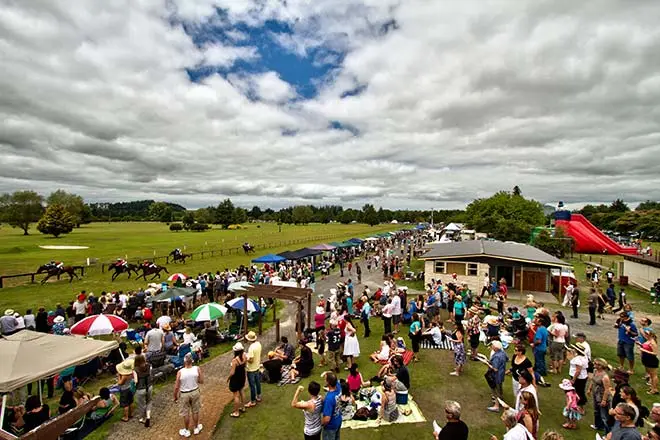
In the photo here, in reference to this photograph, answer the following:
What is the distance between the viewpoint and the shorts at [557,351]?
30.7ft

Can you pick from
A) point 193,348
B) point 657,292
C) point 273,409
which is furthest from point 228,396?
point 657,292

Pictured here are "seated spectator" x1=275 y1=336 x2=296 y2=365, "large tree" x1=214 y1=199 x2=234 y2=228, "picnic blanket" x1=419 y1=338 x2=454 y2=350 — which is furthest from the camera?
"large tree" x1=214 y1=199 x2=234 y2=228

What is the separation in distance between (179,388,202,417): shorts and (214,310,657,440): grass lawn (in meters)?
0.76

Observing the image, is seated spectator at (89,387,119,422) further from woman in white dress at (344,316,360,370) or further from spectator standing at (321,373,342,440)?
woman in white dress at (344,316,360,370)

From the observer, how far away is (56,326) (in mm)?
11984

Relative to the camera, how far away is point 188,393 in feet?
22.4

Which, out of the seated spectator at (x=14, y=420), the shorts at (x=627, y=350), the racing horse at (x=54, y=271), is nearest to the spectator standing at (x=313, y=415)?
the seated spectator at (x=14, y=420)

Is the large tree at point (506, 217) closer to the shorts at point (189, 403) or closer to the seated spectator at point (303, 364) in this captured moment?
the seated spectator at point (303, 364)

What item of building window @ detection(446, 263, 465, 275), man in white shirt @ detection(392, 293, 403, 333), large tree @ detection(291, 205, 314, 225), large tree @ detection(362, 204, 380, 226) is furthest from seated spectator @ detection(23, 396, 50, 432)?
large tree @ detection(362, 204, 380, 226)

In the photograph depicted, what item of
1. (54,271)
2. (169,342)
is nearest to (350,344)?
(169,342)

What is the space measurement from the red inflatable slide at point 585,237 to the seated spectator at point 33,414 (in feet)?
173

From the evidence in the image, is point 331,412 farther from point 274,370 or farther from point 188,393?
point 274,370

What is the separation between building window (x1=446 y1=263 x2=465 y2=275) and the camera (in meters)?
21.4

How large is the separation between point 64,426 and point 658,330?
20.0 m
